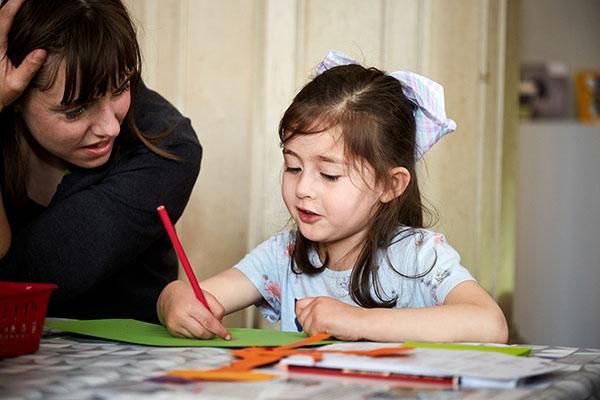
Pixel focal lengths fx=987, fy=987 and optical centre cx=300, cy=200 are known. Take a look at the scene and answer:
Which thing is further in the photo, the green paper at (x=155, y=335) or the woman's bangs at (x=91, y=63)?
the woman's bangs at (x=91, y=63)

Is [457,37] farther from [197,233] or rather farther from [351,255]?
[351,255]

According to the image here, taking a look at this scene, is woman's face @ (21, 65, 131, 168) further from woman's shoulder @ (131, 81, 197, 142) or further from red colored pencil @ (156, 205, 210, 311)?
red colored pencil @ (156, 205, 210, 311)

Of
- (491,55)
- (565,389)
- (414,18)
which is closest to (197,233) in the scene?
(414,18)

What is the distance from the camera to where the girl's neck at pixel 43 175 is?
1.72 metres

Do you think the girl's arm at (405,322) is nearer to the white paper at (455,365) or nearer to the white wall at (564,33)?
the white paper at (455,365)

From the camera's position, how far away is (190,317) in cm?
124

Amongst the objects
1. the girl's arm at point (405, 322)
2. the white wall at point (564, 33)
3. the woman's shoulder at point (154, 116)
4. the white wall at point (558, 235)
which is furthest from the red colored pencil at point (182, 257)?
the white wall at point (564, 33)

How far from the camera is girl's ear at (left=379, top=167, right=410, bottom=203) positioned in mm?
1560

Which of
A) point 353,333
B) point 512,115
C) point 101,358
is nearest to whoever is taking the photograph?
point 101,358

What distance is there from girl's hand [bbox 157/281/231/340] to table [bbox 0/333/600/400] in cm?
13

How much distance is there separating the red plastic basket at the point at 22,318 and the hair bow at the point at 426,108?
72cm

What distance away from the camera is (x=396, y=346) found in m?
1.06

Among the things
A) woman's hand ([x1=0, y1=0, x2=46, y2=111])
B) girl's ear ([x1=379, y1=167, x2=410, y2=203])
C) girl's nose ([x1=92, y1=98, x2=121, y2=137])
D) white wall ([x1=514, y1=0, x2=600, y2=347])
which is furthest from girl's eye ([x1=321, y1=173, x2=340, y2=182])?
white wall ([x1=514, y1=0, x2=600, y2=347])

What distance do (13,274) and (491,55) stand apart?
1.81m
